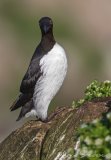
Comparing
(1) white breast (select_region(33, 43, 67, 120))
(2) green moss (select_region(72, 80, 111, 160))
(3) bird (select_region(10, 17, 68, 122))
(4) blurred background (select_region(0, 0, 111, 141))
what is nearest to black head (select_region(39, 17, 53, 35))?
(3) bird (select_region(10, 17, 68, 122))

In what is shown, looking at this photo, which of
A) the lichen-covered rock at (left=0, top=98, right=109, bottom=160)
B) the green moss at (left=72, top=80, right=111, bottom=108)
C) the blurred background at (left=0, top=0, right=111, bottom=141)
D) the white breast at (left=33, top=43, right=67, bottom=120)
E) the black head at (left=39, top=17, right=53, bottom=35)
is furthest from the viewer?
the blurred background at (left=0, top=0, right=111, bottom=141)

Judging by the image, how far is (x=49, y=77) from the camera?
55.4 ft

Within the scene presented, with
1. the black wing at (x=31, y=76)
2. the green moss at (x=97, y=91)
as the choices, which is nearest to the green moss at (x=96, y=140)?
the green moss at (x=97, y=91)

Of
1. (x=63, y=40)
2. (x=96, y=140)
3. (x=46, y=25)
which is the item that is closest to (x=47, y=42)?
(x=46, y=25)

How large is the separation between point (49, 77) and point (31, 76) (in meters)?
0.54

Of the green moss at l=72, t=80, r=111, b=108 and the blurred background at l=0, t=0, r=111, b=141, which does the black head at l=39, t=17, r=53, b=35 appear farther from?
the blurred background at l=0, t=0, r=111, b=141

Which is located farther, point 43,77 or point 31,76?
point 31,76

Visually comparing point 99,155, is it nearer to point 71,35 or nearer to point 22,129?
point 22,129

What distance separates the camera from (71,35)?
5241cm

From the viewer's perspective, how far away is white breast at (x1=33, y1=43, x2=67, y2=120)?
16641 millimetres

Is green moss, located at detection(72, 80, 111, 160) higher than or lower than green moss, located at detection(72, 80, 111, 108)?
higher

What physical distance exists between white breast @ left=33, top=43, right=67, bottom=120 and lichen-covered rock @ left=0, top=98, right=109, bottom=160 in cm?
72

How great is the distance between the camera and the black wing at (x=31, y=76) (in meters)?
17.1

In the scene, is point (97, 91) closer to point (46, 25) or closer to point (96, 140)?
point (46, 25)
